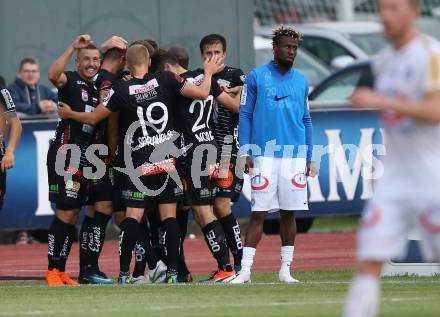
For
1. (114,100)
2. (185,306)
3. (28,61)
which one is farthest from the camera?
(28,61)

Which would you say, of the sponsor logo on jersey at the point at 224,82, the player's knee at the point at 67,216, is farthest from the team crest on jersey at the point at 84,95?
the sponsor logo on jersey at the point at 224,82

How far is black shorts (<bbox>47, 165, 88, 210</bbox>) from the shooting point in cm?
1353

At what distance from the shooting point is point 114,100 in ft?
42.8

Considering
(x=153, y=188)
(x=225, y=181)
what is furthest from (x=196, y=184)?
(x=153, y=188)

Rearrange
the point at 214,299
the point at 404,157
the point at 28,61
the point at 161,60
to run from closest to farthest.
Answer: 1. the point at 404,157
2. the point at 214,299
3. the point at 161,60
4. the point at 28,61

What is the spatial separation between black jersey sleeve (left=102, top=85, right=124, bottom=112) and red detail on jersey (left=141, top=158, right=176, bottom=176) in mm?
584

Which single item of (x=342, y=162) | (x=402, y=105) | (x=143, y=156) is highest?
(x=402, y=105)

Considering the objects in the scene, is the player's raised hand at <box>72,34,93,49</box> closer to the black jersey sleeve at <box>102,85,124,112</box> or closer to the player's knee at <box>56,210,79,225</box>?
the black jersey sleeve at <box>102,85,124,112</box>

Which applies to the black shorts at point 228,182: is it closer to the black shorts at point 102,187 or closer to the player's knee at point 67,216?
the black shorts at point 102,187

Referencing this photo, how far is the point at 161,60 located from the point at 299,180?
178 cm

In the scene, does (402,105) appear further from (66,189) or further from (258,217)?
(66,189)

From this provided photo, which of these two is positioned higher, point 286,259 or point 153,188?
point 153,188

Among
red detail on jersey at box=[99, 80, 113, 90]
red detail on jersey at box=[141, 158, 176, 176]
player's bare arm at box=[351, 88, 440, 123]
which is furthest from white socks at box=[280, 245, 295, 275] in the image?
player's bare arm at box=[351, 88, 440, 123]

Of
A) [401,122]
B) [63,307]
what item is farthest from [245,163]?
[401,122]
